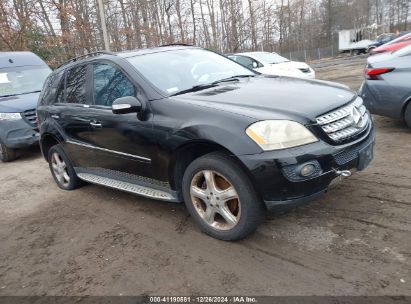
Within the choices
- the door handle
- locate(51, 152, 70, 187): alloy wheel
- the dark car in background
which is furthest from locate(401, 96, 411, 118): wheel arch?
the dark car in background

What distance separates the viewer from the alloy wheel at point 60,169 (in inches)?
219

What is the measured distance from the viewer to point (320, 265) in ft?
9.59

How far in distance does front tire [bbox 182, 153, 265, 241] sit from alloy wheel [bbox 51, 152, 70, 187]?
2.67 m

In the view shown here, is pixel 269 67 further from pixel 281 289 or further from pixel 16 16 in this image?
pixel 16 16

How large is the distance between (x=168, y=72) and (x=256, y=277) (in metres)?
2.28

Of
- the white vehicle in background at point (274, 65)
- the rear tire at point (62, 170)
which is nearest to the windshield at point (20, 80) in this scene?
the rear tire at point (62, 170)

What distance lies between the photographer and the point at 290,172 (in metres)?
2.95

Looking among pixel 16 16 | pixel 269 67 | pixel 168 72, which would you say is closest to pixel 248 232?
pixel 168 72

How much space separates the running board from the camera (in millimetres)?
3781

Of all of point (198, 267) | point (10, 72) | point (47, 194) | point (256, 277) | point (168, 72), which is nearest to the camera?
point (256, 277)

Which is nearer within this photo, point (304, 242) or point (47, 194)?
point (304, 242)

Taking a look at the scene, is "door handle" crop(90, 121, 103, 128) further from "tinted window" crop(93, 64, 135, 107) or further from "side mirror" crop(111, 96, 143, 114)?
"side mirror" crop(111, 96, 143, 114)

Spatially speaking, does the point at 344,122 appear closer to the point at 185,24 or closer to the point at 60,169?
the point at 60,169

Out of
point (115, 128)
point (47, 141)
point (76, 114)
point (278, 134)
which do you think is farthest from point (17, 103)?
point (278, 134)
